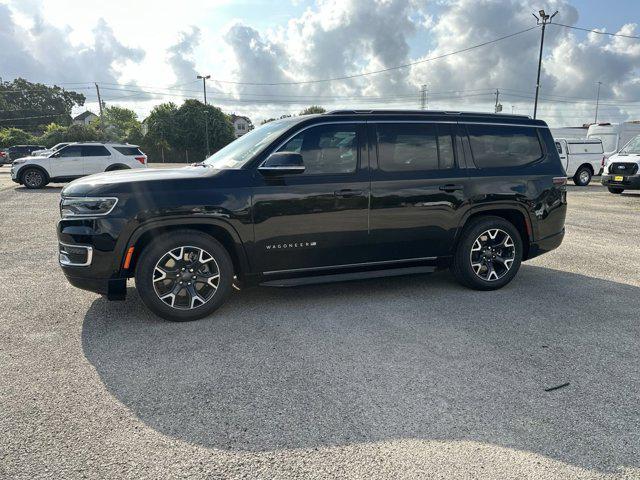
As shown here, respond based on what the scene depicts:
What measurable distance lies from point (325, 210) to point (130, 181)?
1764mm

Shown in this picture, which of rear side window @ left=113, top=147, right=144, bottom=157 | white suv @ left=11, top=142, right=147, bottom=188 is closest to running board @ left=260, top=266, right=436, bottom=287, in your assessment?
white suv @ left=11, top=142, right=147, bottom=188

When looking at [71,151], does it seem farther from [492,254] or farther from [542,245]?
[542,245]

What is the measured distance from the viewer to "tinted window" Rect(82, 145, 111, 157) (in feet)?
56.4

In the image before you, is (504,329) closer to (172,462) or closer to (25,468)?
(172,462)

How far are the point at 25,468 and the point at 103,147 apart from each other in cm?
1707

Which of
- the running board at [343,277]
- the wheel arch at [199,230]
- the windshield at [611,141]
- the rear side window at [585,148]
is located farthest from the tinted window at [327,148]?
the windshield at [611,141]

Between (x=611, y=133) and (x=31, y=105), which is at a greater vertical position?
(x=31, y=105)

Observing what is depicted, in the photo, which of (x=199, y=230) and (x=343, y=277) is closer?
(x=199, y=230)

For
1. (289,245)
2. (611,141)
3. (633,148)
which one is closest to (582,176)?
(633,148)

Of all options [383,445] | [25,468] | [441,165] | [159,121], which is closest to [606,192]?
[441,165]

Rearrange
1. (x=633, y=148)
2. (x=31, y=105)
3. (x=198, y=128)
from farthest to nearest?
(x=31, y=105), (x=198, y=128), (x=633, y=148)

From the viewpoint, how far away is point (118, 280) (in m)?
4.06

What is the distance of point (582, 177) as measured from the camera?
20.4 m

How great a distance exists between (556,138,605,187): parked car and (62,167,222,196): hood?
19.0 metres
